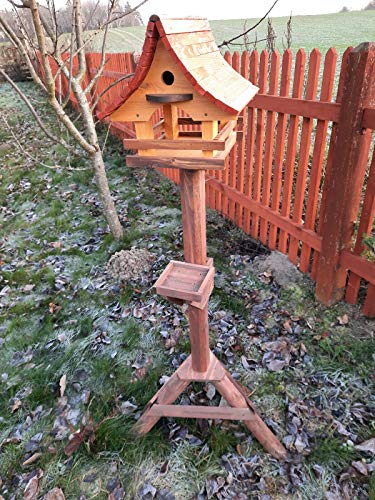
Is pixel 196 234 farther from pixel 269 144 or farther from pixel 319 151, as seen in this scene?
pixel 269 144

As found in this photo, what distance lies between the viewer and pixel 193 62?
5.25 ft

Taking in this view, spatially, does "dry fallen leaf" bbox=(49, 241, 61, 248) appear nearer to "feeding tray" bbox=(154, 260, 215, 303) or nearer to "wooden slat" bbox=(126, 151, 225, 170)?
"feeding tray" bbox=(154, 260, 215, 303)

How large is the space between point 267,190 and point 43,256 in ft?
9.08

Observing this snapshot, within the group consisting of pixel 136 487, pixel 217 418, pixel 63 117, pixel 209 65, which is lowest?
pixel 136 487

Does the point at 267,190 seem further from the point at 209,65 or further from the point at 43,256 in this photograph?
the point at 43,256

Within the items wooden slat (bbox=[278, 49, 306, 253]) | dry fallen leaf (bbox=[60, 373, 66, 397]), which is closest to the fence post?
wooden slat (bbox=[278, 49, 306, 253])

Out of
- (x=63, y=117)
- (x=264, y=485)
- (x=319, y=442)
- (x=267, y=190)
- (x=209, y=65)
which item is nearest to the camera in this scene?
(x=209, y=65)

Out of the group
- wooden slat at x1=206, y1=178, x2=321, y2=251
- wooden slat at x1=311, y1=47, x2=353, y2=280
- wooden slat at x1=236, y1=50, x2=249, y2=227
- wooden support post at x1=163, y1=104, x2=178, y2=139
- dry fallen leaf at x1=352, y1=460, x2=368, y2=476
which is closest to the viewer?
wooden support post at x1=163, y1=104, x2=178, y2=139

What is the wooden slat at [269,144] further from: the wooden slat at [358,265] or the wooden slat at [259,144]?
the wooden slat at [358,265]

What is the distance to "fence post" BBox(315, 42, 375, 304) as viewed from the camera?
2469mm

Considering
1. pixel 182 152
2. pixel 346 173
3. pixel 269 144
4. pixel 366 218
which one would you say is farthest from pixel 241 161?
pixel 182 152

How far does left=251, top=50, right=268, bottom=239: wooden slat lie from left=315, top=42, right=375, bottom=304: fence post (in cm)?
88

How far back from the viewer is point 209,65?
176cm

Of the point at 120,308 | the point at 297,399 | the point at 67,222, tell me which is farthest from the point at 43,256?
the point at 297,399
